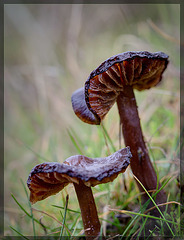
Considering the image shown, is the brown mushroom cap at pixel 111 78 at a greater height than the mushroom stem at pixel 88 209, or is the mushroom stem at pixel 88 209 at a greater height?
the brown mushroom cap at pixel 111 78

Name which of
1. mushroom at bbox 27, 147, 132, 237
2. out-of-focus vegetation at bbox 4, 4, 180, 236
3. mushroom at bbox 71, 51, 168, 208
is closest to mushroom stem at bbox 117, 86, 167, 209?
mushroom at bbox 71, 51, 168, 208

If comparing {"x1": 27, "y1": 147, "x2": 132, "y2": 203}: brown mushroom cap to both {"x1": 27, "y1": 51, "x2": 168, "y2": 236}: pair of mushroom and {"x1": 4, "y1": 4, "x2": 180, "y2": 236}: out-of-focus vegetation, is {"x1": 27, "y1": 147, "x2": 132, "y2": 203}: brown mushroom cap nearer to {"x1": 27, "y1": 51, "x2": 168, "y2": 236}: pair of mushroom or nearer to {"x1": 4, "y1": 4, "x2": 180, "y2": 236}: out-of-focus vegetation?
{"x1": 27, "y1": 51, "x2": 168, "y2": 236}: pair of mushroom

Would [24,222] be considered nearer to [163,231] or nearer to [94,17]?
[163,231]

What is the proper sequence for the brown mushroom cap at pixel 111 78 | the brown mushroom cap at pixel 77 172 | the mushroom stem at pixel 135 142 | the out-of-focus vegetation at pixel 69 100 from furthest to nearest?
the out-of-focus vegetation at pixel 69 100
the mushroom stem at pixel 135 142
the brown mushroom cap at pixel 111 78
the brown mushroom cap at pixel 77 172

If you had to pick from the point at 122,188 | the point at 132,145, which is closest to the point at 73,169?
the point at 132,145

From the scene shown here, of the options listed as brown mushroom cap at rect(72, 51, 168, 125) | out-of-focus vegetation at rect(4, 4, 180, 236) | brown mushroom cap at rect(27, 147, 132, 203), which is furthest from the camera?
out-of-focus vegetation at rect(4, 4, 180, 236)

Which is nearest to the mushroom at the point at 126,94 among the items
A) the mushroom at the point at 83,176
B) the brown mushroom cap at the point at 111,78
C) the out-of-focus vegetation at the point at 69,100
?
the brown mushroom cap at the point at 111,78

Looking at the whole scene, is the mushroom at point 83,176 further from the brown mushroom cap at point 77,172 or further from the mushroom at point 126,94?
the mushroom at point 126,94

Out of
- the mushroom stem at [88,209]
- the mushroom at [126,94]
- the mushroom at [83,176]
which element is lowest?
the mushroom stem at [88,209]

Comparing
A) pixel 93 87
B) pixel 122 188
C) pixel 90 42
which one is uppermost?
pixel 90 42
